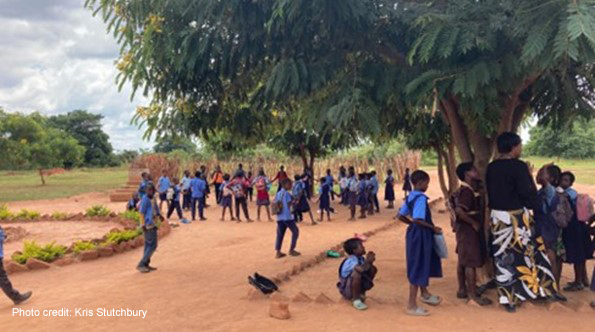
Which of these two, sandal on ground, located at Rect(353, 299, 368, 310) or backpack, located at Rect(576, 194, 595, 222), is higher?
backpack, located at Rect(576, 194, 595, 222)

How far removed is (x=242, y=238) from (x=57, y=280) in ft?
15.2

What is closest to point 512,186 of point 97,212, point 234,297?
point 234,297

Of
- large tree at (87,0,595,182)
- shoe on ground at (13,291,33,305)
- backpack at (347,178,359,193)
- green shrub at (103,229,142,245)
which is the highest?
large tree at (87,0,595,182)

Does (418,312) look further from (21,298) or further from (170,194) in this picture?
(170,194)

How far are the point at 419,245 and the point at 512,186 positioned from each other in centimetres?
114

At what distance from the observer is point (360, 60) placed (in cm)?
597

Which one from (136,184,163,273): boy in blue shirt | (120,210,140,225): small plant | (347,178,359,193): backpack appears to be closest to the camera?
(136,184,163,273): boy in blue shirt

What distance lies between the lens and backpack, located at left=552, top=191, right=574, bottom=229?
19.8ft

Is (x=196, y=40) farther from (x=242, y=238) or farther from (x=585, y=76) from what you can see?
(x=242, y=238)

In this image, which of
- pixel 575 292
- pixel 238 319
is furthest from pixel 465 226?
pixel 238 319

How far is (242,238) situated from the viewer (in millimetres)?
11984

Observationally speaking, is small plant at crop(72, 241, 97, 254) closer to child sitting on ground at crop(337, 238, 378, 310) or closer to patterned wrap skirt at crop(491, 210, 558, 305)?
child sitting on ground at crop(337, 238, 378, 310)

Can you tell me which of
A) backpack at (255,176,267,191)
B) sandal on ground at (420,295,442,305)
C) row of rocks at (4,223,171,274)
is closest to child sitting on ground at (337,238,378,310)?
sandal on ground at (420,295,442,305)

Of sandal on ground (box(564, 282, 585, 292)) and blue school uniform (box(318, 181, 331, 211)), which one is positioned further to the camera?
blue school uniform (box(318, 181, 331, 211))
